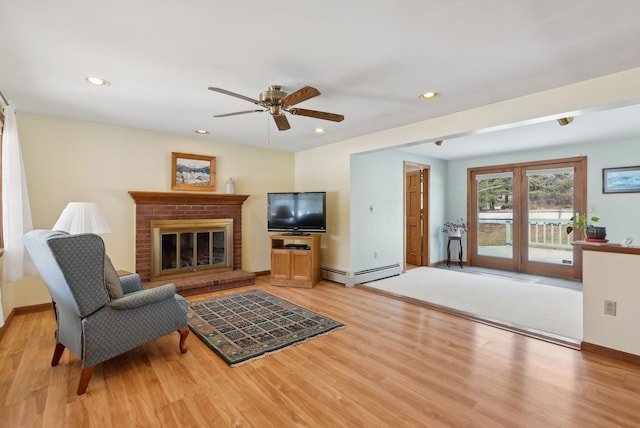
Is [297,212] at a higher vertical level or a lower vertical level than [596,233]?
higher

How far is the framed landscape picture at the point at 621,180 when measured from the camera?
467 cm

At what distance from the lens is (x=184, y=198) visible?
4523 mm

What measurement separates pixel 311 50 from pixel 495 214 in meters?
5.72

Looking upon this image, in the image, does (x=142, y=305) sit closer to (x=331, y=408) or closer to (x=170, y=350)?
(x=170, y=350)

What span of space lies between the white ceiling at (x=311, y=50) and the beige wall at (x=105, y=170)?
1.65 feet

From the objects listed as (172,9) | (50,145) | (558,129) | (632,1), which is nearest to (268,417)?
(172,9)

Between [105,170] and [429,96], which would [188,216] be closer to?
[105,170]

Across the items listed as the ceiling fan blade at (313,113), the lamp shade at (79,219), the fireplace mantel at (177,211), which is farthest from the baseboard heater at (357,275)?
the lamp shade at (79,219)

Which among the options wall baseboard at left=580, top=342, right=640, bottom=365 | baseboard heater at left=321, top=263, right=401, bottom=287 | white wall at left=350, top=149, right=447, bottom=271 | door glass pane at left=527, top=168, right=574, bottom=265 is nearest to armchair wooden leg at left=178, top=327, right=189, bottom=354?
baseboard heater at left=321, top=263, right=401, bottom=287

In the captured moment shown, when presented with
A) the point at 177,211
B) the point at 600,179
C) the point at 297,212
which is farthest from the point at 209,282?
→ the point at 600,179

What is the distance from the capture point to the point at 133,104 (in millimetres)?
3197

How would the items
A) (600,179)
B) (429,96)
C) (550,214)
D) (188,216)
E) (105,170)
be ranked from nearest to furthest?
(429,96) → (105,170) → (188,216) → (600,179) → (550,214)

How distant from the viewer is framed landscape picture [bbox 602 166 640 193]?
4.67 meters

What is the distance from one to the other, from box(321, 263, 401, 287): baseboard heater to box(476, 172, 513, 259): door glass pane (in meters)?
2.40
